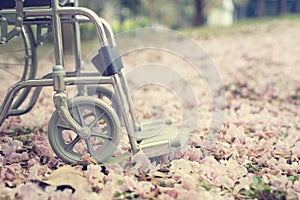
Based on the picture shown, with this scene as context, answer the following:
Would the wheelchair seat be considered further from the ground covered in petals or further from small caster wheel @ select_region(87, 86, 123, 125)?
the ground covered in petals

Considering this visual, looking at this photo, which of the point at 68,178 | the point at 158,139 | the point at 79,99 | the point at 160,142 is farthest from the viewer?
the point at 158,139

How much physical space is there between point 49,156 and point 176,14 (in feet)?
109

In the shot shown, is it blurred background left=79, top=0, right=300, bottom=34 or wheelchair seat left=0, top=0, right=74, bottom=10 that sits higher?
wheelchair seat left=0, top=0, right=74, bottom=10

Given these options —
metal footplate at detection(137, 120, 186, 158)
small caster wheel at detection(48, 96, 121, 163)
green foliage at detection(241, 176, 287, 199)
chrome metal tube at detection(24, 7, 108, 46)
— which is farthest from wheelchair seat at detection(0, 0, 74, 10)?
green foliage at detection(241, 176, 287, 199)

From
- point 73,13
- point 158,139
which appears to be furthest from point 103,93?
point 73,13

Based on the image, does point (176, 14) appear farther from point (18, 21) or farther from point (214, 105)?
point (18, 21)

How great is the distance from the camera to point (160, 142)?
2842 millimetres

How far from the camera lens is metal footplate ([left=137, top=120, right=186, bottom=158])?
9.10ft

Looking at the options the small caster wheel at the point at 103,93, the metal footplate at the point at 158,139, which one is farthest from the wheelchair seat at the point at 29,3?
the metal footplate at the point at 158,139

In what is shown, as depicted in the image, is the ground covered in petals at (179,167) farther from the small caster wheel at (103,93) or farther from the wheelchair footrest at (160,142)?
the small caster wheel at (103,93)

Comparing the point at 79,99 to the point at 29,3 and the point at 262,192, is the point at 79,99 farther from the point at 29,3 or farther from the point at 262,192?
the point at 262,192

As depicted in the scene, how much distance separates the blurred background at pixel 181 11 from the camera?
2380 centimetres

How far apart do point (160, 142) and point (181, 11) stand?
32.4 meters

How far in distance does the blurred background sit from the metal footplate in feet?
49.1
